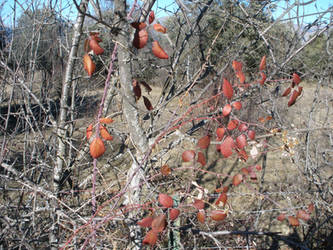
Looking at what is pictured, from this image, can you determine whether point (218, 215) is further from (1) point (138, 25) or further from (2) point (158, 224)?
(1) point (138, 25)

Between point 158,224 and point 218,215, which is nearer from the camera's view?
point 158,224

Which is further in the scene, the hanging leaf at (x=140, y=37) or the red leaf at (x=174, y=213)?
the red leaf at (x=174, y=213)

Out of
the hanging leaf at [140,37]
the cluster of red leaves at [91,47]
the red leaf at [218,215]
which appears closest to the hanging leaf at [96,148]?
the cluster of red leaves at [91,47]

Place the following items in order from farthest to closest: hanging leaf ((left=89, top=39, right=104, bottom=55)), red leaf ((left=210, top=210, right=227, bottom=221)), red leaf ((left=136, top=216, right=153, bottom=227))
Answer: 1. red leaf ((left=210, top=210, right=227, bottom=221))
2. red leaf ((left=136, top=216, right=153, bottom=227))
3. hanging leaf ((left=89, top=39, right=104, bottom=55))

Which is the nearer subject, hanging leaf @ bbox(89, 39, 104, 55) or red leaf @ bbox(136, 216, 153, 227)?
hanging leaf @ bbox(89, 39, 104, 55)

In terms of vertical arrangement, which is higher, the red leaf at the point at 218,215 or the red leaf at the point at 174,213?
the red leaf at the point at 174,213

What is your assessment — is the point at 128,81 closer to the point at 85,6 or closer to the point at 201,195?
the point at 85,6

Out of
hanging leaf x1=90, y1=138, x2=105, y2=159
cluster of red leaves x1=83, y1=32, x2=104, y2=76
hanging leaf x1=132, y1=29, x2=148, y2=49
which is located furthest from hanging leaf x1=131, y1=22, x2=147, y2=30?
hanging leaf x1=90, y1=138, x2=105, y2=159

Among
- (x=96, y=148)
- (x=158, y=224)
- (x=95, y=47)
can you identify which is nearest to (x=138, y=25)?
(x=95, y=47)

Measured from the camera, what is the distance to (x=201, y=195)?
151 cm

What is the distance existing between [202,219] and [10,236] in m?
1.39

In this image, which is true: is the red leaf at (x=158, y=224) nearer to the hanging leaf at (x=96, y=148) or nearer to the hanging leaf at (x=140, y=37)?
the hanging leaf at (x=96, y=148)

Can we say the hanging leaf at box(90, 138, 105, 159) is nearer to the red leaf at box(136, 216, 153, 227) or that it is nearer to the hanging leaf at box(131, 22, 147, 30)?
the red leaf at box(136, 216, 153, 227)

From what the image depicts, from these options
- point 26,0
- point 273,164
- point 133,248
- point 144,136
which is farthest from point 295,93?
point 273,164
